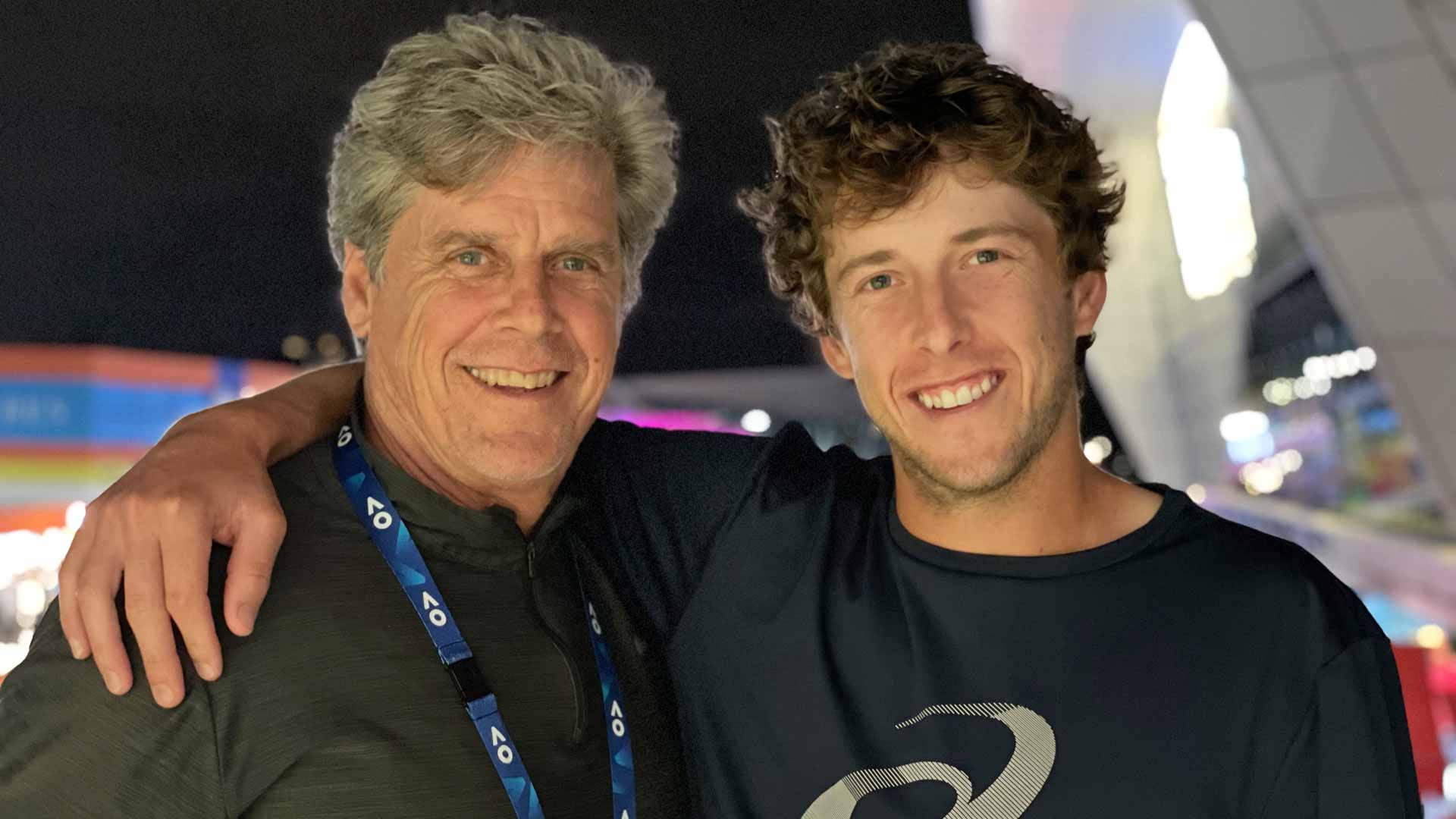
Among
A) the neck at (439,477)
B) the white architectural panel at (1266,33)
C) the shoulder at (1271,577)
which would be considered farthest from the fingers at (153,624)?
the white architectural panel at (1266,33)

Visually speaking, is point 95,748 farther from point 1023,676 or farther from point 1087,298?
point 1087,298

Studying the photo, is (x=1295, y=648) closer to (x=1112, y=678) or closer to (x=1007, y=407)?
(x=1112, y=678)

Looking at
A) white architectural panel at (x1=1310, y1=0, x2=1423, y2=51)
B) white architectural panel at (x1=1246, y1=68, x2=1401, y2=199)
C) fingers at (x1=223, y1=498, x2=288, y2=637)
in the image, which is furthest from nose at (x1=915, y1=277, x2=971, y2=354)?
white architectural panel at (x1=1246, y1=68, x2=1401, y2=199)

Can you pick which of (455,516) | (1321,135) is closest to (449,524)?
(455,516)

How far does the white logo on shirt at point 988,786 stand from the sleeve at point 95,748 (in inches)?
29.1

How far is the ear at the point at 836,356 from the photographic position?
1.91 metres

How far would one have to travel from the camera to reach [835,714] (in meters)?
1.53

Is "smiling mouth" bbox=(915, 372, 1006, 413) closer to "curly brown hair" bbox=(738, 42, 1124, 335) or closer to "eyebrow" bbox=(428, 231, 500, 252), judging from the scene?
"curly brown hair" bbox=(738, 42, 1124, 335)

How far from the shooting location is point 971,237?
173cm

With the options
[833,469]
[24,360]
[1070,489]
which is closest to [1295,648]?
[1070,489]

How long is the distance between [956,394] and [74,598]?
3.80ft

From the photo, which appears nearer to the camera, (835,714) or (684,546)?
(835,714)

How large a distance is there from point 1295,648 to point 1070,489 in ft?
1.24

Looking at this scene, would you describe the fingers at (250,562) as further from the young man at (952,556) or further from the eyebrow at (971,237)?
the eyebrow at (971,237)
